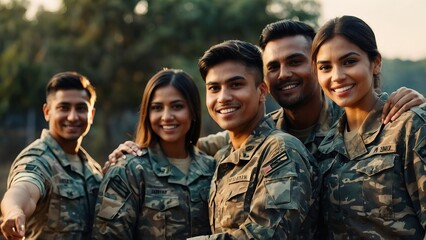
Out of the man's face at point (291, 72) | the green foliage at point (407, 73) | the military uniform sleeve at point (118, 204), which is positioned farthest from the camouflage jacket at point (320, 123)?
the green foliage at point (407, 73)

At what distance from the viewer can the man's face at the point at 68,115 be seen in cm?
492

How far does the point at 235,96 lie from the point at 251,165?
0.49 metres

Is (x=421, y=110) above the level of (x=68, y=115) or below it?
below

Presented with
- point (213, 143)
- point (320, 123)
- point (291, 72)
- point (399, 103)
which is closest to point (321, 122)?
point (320, 123)

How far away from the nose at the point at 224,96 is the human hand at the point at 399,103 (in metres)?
0.97

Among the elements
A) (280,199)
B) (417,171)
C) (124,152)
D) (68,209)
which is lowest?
(68,209)

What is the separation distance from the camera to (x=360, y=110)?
3.60 meters

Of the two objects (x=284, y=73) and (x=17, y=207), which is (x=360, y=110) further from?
(x=17, y=207)

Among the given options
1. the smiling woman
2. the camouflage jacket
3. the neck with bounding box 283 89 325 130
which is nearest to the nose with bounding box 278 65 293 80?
the neck with bounding box 283 89 325 130

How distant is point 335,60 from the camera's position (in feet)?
11.4

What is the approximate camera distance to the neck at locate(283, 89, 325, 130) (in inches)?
177

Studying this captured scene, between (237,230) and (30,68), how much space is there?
76.5ft

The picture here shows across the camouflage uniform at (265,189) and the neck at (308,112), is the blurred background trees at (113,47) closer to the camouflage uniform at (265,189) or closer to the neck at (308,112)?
the neck at (308,112)

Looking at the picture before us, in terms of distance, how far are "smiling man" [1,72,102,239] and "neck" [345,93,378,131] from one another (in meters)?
2.23
